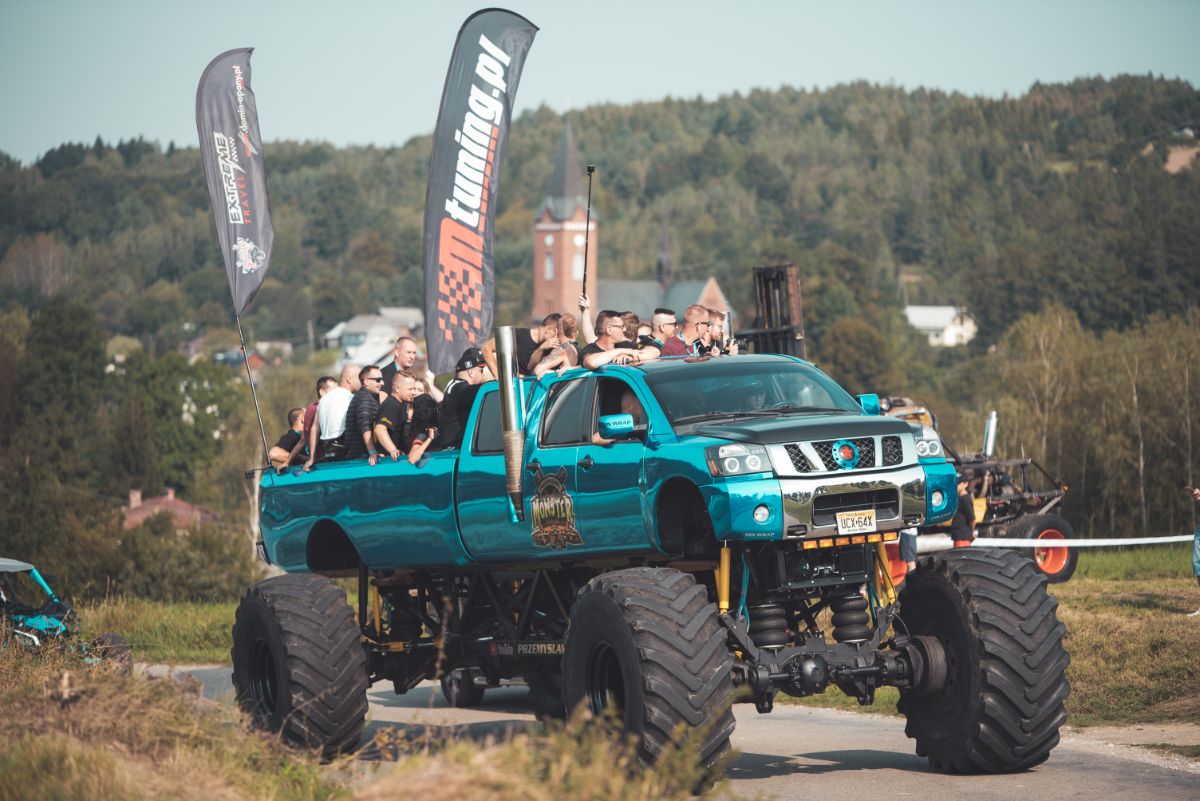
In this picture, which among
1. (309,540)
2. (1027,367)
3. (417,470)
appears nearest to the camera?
(417,470)

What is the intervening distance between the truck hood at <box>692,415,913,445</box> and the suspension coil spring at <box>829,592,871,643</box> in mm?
1119

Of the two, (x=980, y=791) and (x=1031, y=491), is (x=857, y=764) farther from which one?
(x=1031, y=491)

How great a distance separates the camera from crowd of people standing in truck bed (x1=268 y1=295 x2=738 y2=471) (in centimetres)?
1338

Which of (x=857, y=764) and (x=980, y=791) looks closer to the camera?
(x=980, y=791)

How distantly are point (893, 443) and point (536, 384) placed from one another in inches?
115

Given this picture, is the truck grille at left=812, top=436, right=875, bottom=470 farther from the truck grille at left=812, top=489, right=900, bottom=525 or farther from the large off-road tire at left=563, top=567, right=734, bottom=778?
the large off-road tire at left=563, top=567, right=734, bottom=778

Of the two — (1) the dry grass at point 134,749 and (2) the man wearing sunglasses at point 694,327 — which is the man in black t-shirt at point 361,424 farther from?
(1) the dry grass at point 134,749

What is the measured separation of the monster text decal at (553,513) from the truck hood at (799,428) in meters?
1.23

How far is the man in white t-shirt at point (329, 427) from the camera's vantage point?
15336 mm

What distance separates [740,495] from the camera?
1058cm

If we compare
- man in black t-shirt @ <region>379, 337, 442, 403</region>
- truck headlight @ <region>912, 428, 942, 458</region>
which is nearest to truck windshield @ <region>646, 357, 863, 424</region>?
truck headlight @ <region>912, 428, 942, 458</region>

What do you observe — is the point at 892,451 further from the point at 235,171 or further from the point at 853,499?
the point at 235,171

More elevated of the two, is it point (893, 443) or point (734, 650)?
point (893, 443)

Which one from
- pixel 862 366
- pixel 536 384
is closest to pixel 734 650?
pixel 536 384
